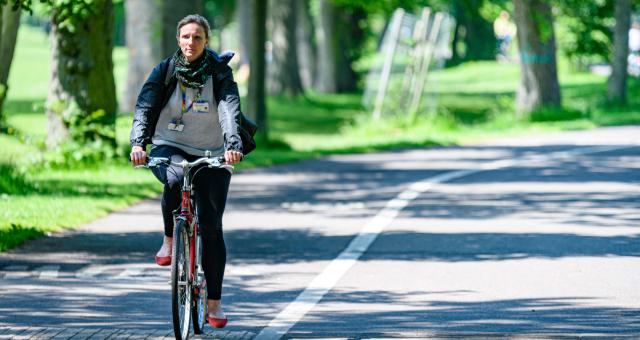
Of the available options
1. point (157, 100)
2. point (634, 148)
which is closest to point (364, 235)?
point (157, 100)

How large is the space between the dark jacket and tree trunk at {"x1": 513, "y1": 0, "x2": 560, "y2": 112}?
25980 millimetres

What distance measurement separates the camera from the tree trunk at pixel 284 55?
43938 millimetres

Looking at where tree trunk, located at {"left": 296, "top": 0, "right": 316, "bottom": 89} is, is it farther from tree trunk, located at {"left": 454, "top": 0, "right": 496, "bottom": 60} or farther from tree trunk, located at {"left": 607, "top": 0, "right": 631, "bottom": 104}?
tree trunk, located at {"left": 454, "top": 0, "right": 496, "bottom": 60}

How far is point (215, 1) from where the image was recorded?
219ft

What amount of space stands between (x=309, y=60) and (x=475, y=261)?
44426 mm

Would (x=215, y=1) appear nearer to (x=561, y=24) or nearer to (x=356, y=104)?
(x=561, y=24)

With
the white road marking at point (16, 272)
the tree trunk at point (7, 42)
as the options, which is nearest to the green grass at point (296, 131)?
the tree trunk at point (7, 42)

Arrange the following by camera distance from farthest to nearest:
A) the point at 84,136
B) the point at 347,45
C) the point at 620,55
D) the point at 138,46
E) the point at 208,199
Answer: the point at 347,45, the point at 620,55, the point at 138,46, the point at 84,136, the point at 208,199

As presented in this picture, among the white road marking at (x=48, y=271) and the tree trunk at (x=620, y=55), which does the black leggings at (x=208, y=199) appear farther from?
the tree trunk at (x=620, y=55)

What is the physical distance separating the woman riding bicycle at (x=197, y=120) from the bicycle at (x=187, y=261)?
0.17ft

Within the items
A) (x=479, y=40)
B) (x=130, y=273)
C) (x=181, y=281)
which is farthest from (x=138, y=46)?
(x=479, y=40)

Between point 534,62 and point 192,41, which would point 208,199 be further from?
point 534,62

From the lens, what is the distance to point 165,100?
8156mm

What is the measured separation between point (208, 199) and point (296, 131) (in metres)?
27.7
